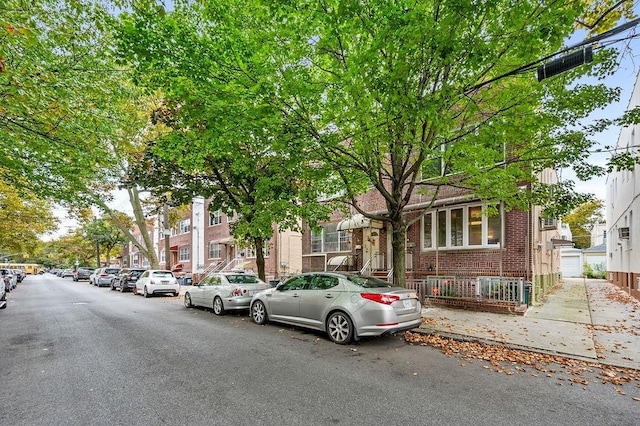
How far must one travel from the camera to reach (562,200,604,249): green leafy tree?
4716 cm

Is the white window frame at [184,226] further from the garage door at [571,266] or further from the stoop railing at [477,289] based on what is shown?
the garage door at [571,266]

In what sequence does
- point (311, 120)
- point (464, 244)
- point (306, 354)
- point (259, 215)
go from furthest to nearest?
point (464, 244), point (259, 215), point (311, 120), point (306, 354)

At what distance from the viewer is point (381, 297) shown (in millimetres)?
6977

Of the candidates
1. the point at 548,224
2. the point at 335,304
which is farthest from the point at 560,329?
the point at 548,224

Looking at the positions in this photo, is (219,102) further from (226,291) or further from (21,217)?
(21,217)

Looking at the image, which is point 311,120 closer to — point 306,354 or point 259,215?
point 259,215

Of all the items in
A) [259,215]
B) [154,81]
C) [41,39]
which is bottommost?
[259,215]

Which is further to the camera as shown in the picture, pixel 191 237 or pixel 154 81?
pixel 191 237

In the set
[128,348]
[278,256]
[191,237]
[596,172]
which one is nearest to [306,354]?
[128,348]

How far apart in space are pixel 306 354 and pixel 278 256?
54.5 feet

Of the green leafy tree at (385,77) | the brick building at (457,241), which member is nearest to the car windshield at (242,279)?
the brick building at (457,241)

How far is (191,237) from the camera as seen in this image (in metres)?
32.7

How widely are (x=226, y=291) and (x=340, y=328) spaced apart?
5334 millimetres

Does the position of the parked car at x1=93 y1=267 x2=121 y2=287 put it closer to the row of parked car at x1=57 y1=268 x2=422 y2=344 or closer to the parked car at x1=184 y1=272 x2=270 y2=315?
the parked car at x1=184 y1=272 x2=270 y2=315
